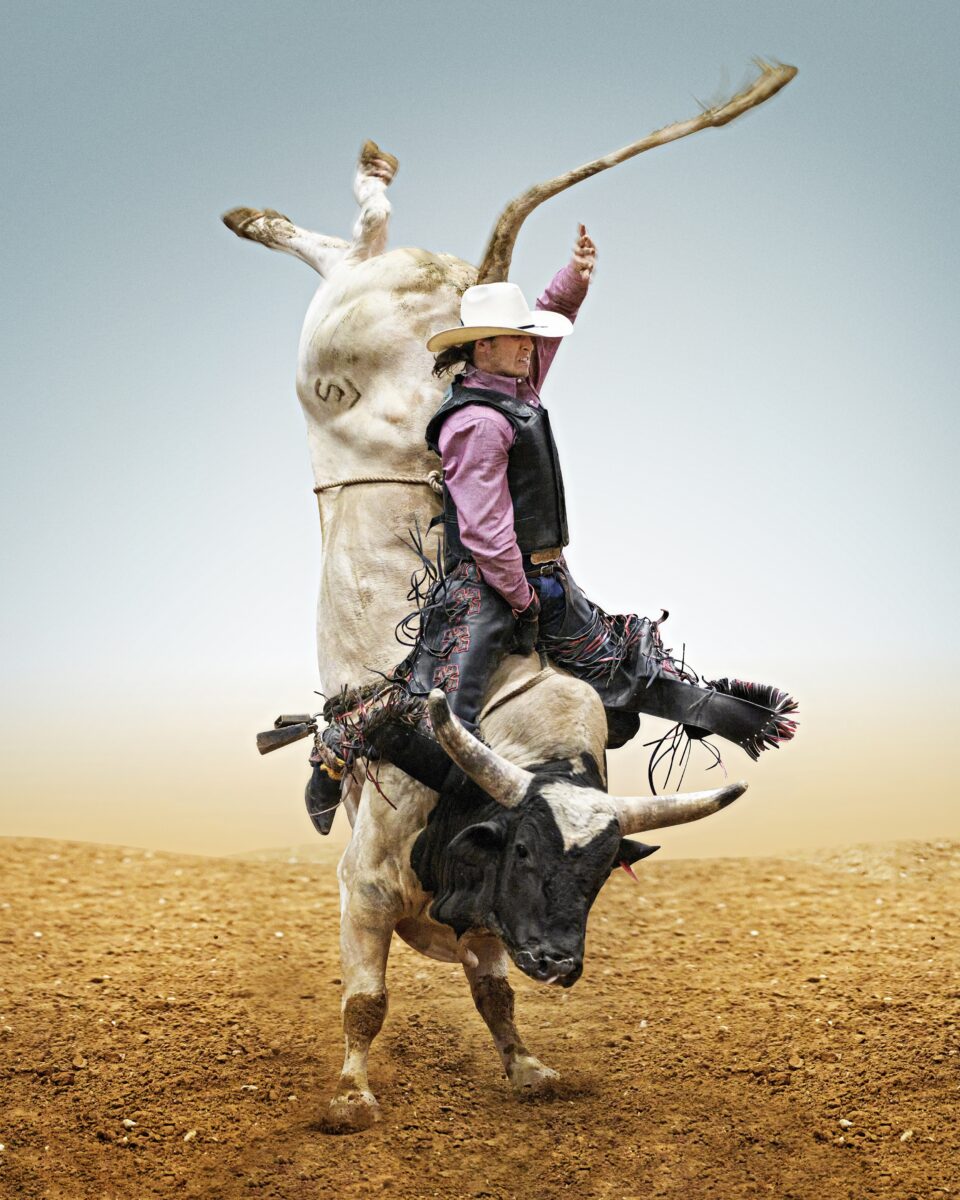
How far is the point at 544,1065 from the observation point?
19.9 feet

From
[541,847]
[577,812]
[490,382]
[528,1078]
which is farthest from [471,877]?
[490,382]

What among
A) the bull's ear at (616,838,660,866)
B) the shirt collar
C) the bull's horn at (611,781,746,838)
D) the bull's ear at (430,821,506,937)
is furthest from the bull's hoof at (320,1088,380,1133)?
the shirt collar

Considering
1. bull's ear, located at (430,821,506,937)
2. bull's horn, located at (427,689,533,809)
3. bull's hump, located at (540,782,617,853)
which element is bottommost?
bull's ear, located at (430,821,506,937)

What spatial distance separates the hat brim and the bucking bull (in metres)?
0.46

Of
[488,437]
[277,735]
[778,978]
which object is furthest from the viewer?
[778,978]

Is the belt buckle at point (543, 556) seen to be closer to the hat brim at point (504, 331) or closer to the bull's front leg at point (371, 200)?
the hat brim at point (504, 331)

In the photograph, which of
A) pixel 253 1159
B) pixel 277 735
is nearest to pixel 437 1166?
pixel 253 1159

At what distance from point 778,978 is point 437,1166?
2.84m

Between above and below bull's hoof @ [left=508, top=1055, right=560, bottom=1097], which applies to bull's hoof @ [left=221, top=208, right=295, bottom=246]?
above

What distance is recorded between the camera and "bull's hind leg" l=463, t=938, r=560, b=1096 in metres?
5.62

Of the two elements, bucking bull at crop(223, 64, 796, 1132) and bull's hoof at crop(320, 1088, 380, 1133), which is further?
bull's hoof at crop(320, 1088, 380, 1133)

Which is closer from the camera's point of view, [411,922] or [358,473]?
[411,922]

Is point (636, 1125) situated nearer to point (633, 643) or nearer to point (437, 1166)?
point (437, 1166)

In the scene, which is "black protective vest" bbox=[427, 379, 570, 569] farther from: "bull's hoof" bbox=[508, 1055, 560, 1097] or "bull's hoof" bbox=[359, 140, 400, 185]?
"bull's hoof" bbox=[508, 1055, 560, 1097]
